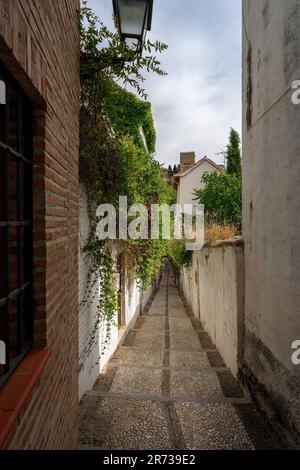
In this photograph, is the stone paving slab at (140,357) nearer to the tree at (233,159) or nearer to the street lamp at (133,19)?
the street lamp at (133,19)

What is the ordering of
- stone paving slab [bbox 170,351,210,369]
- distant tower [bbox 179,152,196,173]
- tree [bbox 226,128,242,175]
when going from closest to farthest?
stone paving slab [bbox 170,351,210,369] → tree [bbox 226,128,242,175] → distant tower [bbox 179,152,196,173]

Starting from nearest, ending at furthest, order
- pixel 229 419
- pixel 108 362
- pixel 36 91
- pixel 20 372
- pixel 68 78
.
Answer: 1. pixel 20 372
2. pixel 36 91
3. pixel 68 78
4. pixel 229 419
5. pixel 108 362

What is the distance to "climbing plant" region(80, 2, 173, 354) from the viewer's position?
3836 millimetres

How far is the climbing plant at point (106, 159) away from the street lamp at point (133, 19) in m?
0.13

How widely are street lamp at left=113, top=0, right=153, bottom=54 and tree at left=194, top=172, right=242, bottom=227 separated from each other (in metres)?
10.5

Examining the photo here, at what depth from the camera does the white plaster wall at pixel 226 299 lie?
5.60 meters

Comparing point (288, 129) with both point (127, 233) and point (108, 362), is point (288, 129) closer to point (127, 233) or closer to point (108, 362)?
point (127, 233)

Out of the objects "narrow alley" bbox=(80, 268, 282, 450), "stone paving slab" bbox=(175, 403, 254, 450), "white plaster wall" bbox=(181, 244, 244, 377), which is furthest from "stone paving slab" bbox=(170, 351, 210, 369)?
"stone paving slab" bbox=(175, 403, 254, 450)

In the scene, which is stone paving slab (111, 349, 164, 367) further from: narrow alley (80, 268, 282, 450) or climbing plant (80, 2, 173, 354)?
climbing plant (80, 2, 173, 354)

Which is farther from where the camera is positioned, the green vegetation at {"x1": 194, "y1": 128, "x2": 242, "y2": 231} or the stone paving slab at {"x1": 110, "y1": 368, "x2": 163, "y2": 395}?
the green vegetation at {"x1": 194, "y1": 128, "x2": 242, "y2": 231}

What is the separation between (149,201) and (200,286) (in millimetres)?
4419

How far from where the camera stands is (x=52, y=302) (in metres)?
2.54

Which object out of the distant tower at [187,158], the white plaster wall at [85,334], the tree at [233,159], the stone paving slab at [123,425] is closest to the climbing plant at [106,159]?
the white plaster wall at [85,334]

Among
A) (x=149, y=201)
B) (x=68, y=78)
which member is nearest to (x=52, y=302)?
(x=68, y=78)
